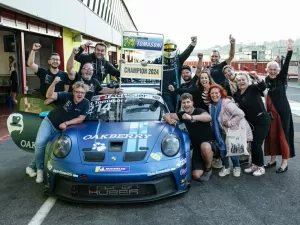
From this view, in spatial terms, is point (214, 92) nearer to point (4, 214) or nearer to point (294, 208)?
point (294, 208)

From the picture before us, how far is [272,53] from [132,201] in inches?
1438

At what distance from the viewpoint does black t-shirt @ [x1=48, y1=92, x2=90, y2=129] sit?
14.6ft

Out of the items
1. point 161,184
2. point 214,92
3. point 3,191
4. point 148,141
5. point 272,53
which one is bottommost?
point 3,191

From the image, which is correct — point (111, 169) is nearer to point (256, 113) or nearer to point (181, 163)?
point (181, 163)

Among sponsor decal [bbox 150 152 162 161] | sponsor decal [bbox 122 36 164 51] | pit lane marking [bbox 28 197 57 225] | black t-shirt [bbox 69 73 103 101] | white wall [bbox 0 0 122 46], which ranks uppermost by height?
white wall [bbox 0 0 122 46]

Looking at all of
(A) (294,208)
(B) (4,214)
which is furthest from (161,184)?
(B) (4,214)

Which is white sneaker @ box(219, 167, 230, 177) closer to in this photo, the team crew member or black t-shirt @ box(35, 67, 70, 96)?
the team crew member

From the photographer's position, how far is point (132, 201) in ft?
11.4

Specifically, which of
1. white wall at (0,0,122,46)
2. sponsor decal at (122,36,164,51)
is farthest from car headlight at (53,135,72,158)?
white wall at (0,0,122,46)

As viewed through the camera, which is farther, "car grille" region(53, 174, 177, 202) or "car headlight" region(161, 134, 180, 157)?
"car headlight" region(161, 134, 180, 157)

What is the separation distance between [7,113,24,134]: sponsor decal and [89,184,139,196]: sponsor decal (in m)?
1.97

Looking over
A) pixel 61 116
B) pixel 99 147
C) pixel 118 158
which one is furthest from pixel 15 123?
pixel 118 158

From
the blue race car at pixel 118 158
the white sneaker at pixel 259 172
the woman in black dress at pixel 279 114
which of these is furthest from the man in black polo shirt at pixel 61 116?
the woman in black dress at pixel 279 114

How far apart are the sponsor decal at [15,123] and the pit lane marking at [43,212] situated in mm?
1430
